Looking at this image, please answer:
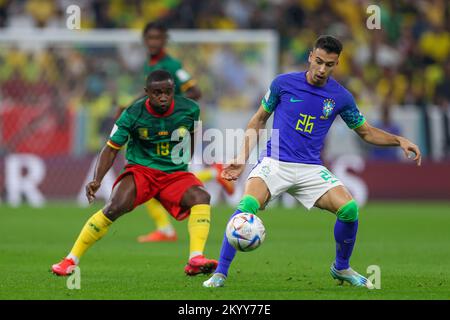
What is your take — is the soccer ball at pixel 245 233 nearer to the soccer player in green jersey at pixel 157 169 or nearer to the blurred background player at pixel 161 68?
the soccer player in green jersey at pixel 157 169

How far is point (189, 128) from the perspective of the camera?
1028 centimetres

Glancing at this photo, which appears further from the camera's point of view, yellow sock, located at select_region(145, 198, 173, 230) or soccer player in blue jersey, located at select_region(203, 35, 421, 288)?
yellow sock, located at select_region(145, 198, 173, 230)

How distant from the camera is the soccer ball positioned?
8070 mm

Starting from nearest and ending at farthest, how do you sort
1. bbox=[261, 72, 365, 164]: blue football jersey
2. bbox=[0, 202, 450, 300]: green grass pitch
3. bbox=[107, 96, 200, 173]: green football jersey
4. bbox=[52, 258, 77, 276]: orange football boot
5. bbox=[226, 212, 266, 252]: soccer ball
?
1. bbox=[226, 212, 266, 252]: soccer ball
2. bbox=[0, 202, 450, 300]: green grass pitch
3. bbox=[261, 72, 365, 164]: blue football jersey
4. bbox=[52, 258, 77, 276]: orange football boot
5. bbox=[107, 96, 200, 173]: green football jersey

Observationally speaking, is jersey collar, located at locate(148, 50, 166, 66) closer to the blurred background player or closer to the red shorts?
the blurred background player

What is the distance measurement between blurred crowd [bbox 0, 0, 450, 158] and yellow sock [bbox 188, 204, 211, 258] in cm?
1280

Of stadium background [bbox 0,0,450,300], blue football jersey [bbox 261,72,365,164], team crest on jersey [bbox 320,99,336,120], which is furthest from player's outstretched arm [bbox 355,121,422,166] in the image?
stadium background [bbox 0,0,450,300]

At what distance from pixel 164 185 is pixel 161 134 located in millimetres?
502

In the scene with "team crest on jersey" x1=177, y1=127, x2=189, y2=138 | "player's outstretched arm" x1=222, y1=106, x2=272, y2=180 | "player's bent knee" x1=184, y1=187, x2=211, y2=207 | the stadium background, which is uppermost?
"player's outstretched arm" x1=222, y1=106, x2=272, y2=180

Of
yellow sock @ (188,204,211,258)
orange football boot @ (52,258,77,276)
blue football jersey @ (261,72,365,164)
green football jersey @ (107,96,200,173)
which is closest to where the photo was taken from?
blue football jersey @ (261,72,365,164)

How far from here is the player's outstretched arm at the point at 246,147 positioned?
8305mm

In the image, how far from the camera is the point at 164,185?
1005 centimetres

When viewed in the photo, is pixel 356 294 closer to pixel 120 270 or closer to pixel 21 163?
pixel 120 270
